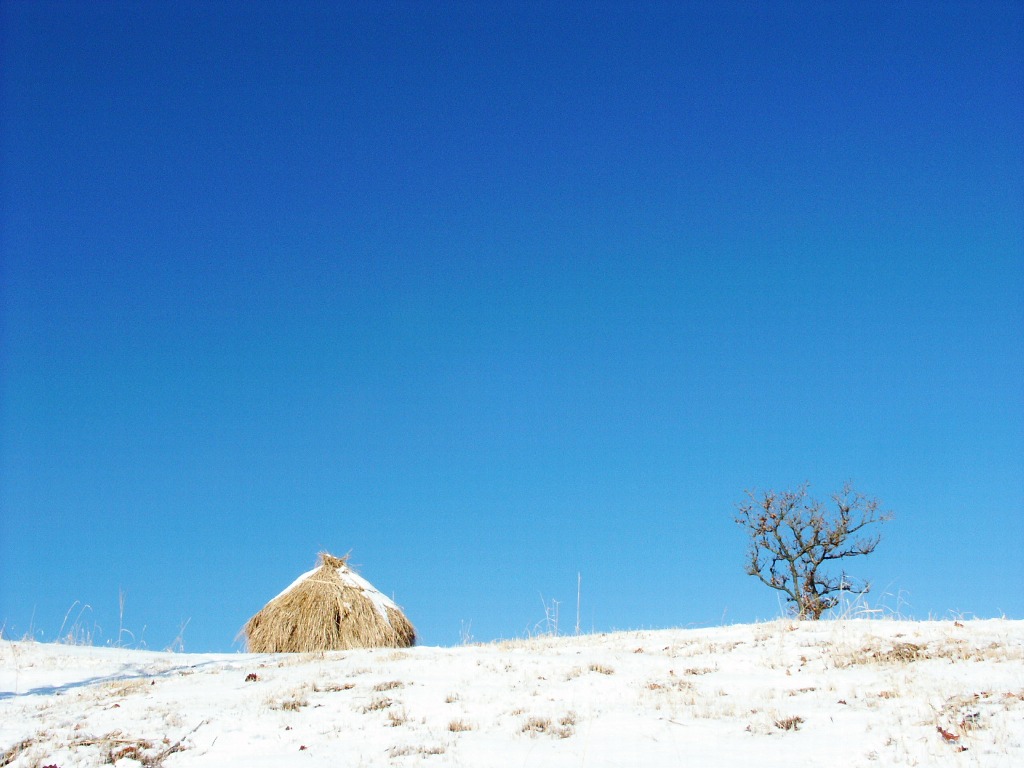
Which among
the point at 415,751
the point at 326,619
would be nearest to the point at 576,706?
the point at 415,751

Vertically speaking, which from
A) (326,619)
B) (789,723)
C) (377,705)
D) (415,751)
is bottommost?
(415,751)

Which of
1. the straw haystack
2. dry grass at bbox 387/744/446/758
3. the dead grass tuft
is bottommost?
dry grass at bbox 387/744/446/758

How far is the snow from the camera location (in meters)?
20.6

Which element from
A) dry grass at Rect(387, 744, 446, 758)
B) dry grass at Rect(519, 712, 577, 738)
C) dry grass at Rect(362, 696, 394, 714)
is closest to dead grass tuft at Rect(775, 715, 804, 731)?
dry grass at Rect(519, 712, 577, 738)

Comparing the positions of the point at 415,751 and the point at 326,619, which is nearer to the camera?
the point at 415,751

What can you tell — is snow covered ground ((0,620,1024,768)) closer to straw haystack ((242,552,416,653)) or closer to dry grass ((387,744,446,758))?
dry grass ((387,744,446,758))

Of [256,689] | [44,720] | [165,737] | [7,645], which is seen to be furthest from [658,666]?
[7,645]

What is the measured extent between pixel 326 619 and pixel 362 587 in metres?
1.64

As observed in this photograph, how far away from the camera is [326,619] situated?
19422mm

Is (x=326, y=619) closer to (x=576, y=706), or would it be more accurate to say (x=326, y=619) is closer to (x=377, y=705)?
(x=377, y=705)

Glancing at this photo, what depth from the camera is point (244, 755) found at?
688cm

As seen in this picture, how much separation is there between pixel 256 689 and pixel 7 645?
21.2ft

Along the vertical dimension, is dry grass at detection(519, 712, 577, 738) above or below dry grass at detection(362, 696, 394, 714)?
below

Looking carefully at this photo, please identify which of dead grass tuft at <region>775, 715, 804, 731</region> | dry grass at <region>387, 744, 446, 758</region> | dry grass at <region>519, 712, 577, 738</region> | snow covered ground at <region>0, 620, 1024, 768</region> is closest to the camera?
snow covered ground at <region>0, 620, 1024, 768</region>
